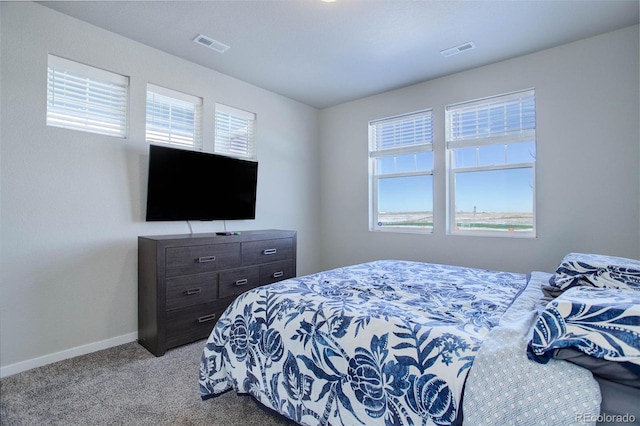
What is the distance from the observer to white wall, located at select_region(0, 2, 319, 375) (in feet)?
7.50

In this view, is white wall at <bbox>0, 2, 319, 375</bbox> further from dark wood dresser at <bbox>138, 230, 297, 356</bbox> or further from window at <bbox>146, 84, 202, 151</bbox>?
dark wood dresser at <bbox>138, 230, 297, 356</bbox>

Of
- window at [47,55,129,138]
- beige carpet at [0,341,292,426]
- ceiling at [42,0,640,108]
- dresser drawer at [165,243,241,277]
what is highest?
ceiling at [42,0,640,108]

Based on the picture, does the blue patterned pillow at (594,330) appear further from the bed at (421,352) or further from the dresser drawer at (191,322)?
the dresser drawer at (191,322)

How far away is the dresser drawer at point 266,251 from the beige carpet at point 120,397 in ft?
3.31

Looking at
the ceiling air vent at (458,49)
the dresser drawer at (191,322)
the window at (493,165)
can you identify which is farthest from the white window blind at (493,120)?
the dresser drawer at (191,322)

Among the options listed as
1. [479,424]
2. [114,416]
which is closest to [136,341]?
[114,416]

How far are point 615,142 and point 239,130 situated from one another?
3.70 meters

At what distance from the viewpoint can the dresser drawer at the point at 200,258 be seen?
103 inches

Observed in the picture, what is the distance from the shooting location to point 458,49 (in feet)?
9.98

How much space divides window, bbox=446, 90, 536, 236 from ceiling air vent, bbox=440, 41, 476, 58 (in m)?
0.66

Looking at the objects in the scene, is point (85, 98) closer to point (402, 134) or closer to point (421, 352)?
point (421, 352)

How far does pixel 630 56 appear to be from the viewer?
2.70 m

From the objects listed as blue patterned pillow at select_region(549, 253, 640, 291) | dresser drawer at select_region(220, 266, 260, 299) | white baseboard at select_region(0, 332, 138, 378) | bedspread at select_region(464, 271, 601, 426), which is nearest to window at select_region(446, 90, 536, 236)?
blue patterned pillow at select_region(549, 253, 640, 291)

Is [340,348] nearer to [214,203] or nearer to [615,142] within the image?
[214,203]
